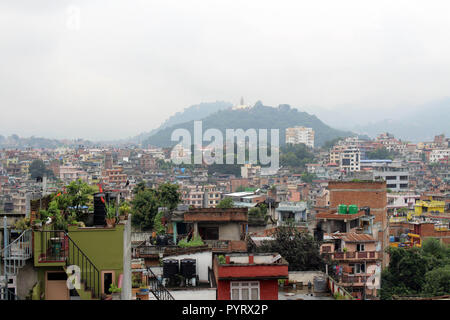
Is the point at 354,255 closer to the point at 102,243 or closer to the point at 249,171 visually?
the point at 102,243

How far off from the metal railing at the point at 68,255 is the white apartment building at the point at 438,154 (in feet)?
263

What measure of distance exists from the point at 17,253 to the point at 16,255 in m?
0.02

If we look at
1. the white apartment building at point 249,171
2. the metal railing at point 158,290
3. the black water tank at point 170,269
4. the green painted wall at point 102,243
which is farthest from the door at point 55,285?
the white apartment building at point 249,171

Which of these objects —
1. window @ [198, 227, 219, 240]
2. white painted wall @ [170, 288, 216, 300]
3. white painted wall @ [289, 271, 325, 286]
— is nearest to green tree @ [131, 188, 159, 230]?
window @ [198, 227, 219, 240]

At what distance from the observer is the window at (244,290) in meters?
5.31

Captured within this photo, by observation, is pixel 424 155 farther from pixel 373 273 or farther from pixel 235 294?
pixel 235 294

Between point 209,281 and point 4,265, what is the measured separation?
2.84 m

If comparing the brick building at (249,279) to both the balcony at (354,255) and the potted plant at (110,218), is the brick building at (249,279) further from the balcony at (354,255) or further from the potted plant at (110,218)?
the balcony at (354,255)

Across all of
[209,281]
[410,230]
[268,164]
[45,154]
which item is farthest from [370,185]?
[45,154]

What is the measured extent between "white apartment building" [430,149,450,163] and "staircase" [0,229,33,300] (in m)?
80.3

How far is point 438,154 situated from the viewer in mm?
79188

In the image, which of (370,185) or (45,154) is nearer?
(370,185)
